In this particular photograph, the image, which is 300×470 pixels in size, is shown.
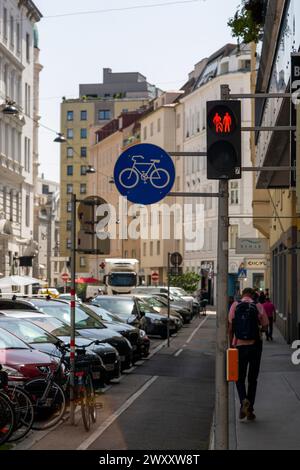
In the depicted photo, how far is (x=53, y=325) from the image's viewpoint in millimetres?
20016

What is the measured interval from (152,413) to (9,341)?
2.37m

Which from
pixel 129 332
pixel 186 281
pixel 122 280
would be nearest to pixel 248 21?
pixel 129 332

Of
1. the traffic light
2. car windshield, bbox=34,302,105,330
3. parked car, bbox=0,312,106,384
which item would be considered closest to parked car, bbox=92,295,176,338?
car windshield, bbox=34,302,105,330

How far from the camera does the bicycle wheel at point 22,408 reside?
41.8 feet

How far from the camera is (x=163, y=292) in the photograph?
54938mm

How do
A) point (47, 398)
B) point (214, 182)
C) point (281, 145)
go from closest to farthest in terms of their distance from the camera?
point (47, 398)
point (281, 145)
point (214, 182)

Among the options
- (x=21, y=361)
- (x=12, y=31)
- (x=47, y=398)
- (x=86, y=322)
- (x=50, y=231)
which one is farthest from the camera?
(x=50, y=231)

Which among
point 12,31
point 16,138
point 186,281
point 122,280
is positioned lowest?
point 186,281

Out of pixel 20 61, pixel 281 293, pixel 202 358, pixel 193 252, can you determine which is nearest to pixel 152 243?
pixel 193 252

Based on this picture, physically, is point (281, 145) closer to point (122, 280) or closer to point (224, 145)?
point (224, 145)

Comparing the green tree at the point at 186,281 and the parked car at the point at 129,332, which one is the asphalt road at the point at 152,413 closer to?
the parked car at the point at 129,332

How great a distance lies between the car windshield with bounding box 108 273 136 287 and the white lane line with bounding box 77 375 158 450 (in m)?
39.9
